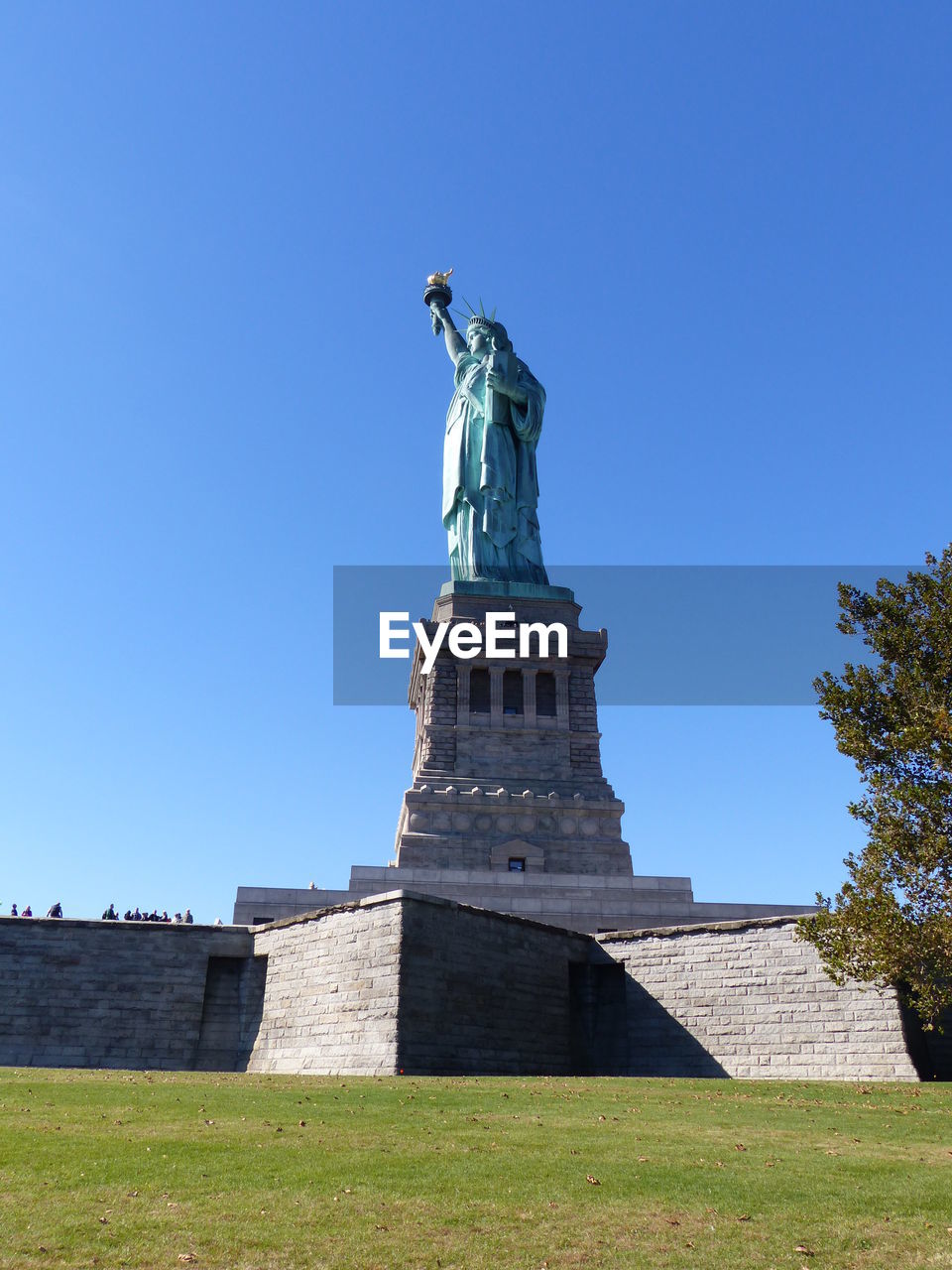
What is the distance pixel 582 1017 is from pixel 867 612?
12.9 m

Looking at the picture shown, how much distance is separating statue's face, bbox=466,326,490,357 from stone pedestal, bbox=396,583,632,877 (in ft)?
48.4

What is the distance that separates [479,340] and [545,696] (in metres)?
21.0

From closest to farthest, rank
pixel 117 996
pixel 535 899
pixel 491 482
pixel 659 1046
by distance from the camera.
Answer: pixel 659 1046 → pixel 117 996 → pixel 535 899 → pixel 491 482

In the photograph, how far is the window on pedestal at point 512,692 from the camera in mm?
46156

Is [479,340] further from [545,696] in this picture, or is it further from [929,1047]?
[929,1047]

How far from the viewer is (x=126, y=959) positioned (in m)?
26.2

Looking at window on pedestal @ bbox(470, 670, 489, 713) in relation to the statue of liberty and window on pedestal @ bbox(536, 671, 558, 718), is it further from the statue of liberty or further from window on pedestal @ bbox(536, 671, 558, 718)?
the statue of liberty

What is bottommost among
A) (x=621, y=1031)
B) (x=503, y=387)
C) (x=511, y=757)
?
(x=621, y=1031)

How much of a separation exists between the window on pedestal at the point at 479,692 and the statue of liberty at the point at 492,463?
226 inches

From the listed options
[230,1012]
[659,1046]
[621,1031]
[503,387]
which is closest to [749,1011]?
[659,1046]

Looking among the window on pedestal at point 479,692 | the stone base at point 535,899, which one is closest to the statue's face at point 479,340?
the window on pedestal at point 479,692

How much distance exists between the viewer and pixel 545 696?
46.9 meters

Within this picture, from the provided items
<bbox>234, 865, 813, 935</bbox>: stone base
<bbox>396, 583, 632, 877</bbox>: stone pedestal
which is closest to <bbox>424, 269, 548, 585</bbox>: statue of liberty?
<bbox>396, 583, 632, 877</bbox>: stone pedestal

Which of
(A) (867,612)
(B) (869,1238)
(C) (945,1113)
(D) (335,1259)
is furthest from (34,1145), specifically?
(A) (867,612)
